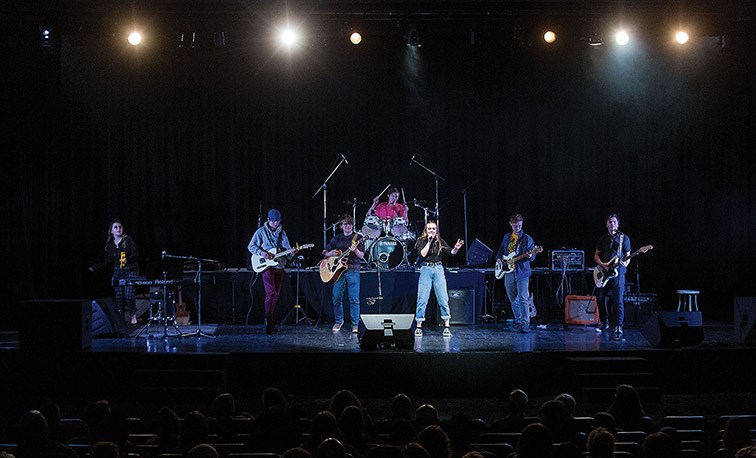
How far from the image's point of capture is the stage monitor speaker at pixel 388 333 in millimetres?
10609

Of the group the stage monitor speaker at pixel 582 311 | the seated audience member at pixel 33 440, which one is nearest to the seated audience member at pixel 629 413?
the seated audience member at pixel 33 440

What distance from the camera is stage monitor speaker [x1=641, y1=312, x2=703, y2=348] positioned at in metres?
10.6

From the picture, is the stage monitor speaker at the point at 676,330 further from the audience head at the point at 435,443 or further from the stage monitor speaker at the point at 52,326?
the stage monitor speaker at the point at 52,326

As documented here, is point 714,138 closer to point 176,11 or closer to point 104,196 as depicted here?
point 176,11

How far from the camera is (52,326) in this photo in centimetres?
1062

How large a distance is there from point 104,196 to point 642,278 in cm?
1174

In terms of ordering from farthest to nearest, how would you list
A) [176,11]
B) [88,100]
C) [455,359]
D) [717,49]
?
[88,100] → [717,49] → [176,11] → [455,359]

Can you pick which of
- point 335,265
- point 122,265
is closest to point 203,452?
point 335,265

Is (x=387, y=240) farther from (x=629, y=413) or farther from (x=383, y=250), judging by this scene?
(x=629, y=413)

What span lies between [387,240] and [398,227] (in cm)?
57

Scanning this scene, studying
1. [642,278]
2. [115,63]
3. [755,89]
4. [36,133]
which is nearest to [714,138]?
[755,89]

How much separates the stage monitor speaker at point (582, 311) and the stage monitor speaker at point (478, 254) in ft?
5.64

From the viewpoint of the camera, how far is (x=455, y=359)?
10.4 meters

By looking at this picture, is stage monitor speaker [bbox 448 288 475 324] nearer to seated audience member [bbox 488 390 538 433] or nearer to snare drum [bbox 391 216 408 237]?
snare drum [bbox 391 216 408 237]
